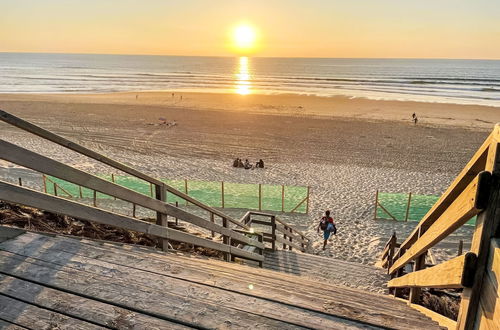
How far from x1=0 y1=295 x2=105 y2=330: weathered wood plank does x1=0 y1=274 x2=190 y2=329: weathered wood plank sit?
0.04 metres

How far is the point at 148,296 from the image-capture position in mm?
2381

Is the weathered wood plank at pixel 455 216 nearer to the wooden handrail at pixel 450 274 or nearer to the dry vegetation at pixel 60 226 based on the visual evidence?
the wooden handrail at pixel 450 274

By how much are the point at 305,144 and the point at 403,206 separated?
460 inches

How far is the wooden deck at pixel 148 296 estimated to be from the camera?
2.15 meters

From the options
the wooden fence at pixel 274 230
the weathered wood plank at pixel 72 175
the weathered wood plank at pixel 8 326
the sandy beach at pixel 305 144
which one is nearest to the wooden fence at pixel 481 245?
the weathered wood plank at pixel 8 326

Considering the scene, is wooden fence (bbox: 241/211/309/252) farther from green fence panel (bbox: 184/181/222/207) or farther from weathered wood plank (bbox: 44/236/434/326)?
green fence panel (bbox: 184/181/222/207)

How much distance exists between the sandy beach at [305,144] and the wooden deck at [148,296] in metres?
7.91

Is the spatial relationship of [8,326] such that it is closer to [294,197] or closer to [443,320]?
[443,320]

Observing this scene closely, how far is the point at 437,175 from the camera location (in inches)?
727

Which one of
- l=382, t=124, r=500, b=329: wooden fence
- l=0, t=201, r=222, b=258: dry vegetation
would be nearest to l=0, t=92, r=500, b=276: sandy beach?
l=0, t=201, r=222, b=258: dry vegetation

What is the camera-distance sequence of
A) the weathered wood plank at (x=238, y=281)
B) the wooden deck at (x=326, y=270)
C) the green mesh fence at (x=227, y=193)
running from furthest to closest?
the green mesh fence at (x=227, y=193), the wooden deck at (x=326, y=270), the weathered wood plank at (x=238, y=281)

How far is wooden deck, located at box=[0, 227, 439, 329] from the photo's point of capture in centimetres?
215

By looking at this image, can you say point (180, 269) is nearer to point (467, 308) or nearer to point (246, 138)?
point (467, 308)

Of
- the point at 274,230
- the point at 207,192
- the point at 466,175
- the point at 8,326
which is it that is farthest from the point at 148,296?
the point at 207,192
